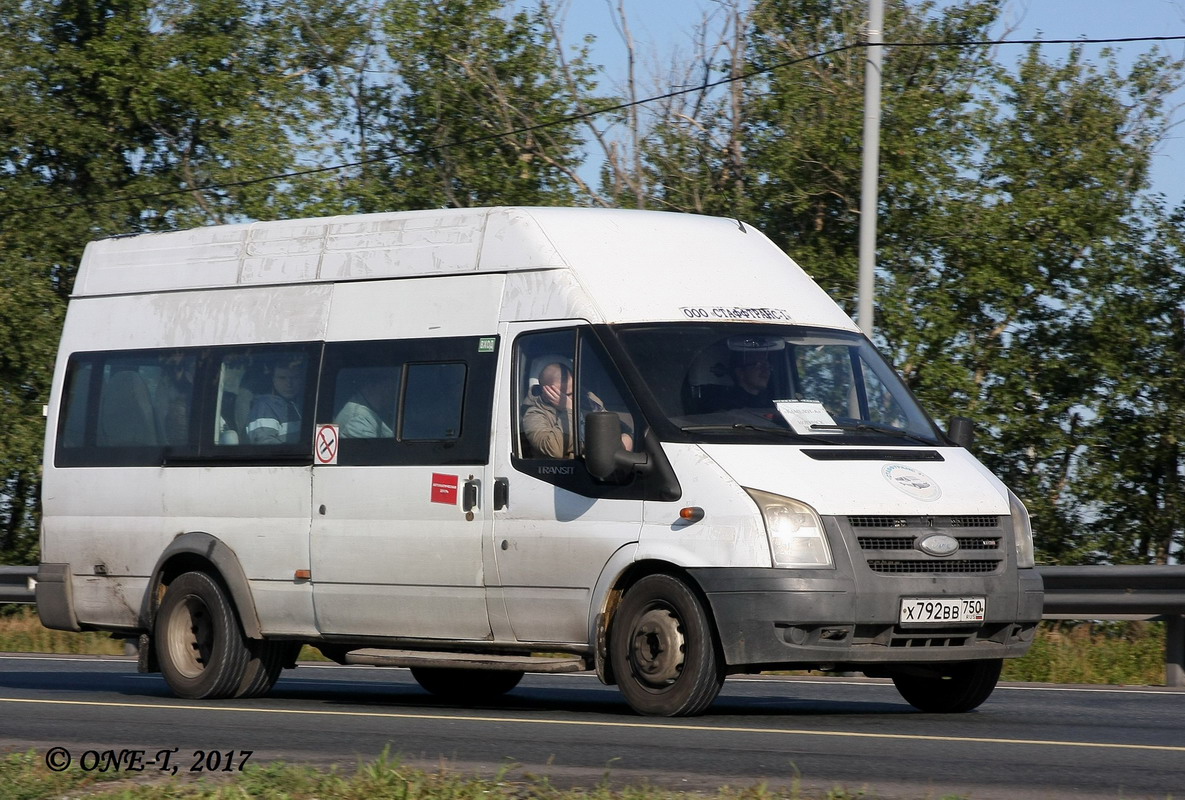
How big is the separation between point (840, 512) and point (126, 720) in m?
3.90

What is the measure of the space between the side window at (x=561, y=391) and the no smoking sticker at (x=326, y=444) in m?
1.38

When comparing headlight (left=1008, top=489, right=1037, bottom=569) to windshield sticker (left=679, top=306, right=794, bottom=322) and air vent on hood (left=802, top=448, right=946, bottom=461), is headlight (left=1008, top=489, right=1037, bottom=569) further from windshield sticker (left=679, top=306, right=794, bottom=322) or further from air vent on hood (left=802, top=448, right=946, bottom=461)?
windshield sticker (left=679, top=306, right=794, bottom=322)

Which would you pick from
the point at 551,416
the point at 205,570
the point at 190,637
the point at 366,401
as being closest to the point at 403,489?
the point at 366,401

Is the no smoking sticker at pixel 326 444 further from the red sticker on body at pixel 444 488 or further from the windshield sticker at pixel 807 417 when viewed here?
the windshield sticker at pixel 807 417

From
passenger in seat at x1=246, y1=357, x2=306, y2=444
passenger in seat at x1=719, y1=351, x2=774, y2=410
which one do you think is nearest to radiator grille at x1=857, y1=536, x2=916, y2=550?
passenger in seat at x1=719, y1=351, x2=774, y2=410

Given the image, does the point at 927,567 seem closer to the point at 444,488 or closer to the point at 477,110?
the point at 444,488

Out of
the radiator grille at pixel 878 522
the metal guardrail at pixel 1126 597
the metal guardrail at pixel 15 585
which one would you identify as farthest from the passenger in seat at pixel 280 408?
the metal guardrail at pixel 15 585

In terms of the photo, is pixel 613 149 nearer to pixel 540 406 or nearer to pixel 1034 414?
pixel 1034 414

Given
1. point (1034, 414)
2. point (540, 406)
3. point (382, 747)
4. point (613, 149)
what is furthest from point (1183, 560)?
point (382, 747)

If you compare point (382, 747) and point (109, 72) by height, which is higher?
point (109, 72)

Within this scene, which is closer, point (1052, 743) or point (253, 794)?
point (253, 794)

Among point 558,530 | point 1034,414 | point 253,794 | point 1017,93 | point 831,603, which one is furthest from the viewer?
point 1017,93

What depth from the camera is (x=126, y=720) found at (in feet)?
32.2

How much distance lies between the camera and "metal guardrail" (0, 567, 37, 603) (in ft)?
58.6
